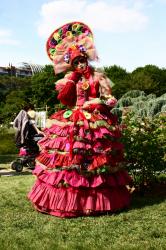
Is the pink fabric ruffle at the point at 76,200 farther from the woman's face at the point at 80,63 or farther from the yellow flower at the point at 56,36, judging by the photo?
the yellow flower at the point at 56,36

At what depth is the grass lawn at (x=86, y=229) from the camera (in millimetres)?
5598

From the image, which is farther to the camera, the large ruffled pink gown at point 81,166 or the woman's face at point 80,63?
the woman's face at point 80,63

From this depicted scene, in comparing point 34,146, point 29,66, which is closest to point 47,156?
point 34,146

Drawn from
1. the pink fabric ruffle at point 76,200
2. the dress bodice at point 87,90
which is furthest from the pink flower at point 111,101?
the pink fabric ruffle at point 76,200

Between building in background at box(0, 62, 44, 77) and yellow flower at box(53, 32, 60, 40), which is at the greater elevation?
building in background at box(0, 62, 44, 77)

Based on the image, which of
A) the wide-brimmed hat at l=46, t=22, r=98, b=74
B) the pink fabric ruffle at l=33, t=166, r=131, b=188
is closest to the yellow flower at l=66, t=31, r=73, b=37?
the wide-brimmed hat at l=46, t=22, r=98, b=74

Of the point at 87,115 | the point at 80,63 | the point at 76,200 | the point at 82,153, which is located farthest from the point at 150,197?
the point at 80,63

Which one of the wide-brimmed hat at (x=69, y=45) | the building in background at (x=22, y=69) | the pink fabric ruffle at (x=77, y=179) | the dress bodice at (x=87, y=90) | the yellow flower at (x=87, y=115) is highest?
the building in background at (x=22, y=69)

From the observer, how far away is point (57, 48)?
304 inches

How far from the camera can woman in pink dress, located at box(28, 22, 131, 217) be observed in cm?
675

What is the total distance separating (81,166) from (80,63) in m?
1.80

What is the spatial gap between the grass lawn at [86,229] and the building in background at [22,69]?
406ft

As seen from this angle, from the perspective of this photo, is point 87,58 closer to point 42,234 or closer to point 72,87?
point 72,87

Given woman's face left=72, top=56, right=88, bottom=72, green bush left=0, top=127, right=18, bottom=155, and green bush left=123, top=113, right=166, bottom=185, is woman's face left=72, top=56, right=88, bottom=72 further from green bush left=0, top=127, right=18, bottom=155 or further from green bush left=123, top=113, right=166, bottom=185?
green bush left=0, top=127, right=18, bottom=155
